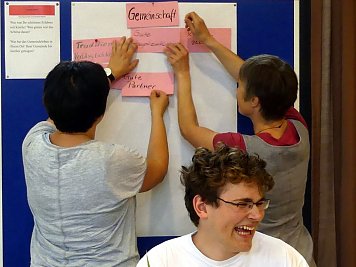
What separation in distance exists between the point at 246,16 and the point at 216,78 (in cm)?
24

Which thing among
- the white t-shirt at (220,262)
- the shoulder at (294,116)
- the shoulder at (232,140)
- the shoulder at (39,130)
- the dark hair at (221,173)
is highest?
the shoulder at (294,116)

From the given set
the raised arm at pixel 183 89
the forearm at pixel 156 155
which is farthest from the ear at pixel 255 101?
the forearm at pixel 156 155

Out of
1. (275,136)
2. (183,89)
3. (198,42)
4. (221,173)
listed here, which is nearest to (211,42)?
(198,42)

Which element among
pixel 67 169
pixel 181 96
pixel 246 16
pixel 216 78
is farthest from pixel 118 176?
pixel 246 16

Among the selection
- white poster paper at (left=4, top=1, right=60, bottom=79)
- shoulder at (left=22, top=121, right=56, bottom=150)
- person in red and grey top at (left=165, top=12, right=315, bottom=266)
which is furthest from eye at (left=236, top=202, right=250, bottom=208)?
white poster paper at (left=4, top=1, right=60, bottom=79)

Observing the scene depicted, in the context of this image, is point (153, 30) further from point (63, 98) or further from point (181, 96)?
point (63, 98)

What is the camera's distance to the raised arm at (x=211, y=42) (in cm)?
193

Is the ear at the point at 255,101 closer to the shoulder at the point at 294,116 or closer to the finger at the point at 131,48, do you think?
the shoulder at the point at 294,116

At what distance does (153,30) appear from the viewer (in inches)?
76.9

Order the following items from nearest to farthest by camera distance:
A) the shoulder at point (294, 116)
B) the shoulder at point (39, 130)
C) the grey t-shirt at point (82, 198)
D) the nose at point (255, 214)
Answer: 1. the nose at point (255, 214)
2. the grey t-shirt at point (82, 198)
3. the shoulder at point (39, 130)
4. the shoulder at point (294, 116)

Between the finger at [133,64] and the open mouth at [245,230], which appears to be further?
the finger at [133,64]

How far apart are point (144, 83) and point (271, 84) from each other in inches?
17.5

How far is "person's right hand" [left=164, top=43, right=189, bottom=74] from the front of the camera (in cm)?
194

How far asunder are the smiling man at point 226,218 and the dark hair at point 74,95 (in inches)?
14.6
